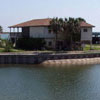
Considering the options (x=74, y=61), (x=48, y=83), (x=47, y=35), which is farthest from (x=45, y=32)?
(x=48, y=83)

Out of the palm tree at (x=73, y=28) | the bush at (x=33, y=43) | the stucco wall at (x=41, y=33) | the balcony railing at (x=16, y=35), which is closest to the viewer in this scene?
the palm tree at (x=73, y=28)

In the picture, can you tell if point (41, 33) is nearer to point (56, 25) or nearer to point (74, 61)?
point (56, 25)

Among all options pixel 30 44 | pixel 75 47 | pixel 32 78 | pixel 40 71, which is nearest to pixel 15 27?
pixel 30 44

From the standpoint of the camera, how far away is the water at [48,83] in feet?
108

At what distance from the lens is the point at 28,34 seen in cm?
7844

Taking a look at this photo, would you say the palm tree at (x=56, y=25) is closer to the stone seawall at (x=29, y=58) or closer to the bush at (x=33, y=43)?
the bush at (x=33, y=43)

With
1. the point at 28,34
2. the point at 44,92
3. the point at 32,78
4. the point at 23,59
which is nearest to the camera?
the point at 44,92

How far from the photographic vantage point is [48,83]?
40.0m

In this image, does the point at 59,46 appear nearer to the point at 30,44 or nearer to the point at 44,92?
the point at 30,44

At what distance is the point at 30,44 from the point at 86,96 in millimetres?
41235

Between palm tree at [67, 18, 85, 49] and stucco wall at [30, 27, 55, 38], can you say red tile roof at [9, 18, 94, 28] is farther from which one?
palm tree at [67, 18, 85, 49]

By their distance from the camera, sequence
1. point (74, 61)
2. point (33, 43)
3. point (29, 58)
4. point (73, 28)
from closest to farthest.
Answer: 1. point (29, 58)
2. point (74, 61)
3. point (73, 28)
4. point (33, 43)

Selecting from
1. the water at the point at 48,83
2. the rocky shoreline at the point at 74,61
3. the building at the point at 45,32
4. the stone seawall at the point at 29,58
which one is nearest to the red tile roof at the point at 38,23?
the building at the point at 45,32

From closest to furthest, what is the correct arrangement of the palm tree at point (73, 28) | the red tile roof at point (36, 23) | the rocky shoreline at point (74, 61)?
the rocky shoreline at point (74, 61) → the palm tree at point (73, 28) → the red tile roof at point (36, 23)
